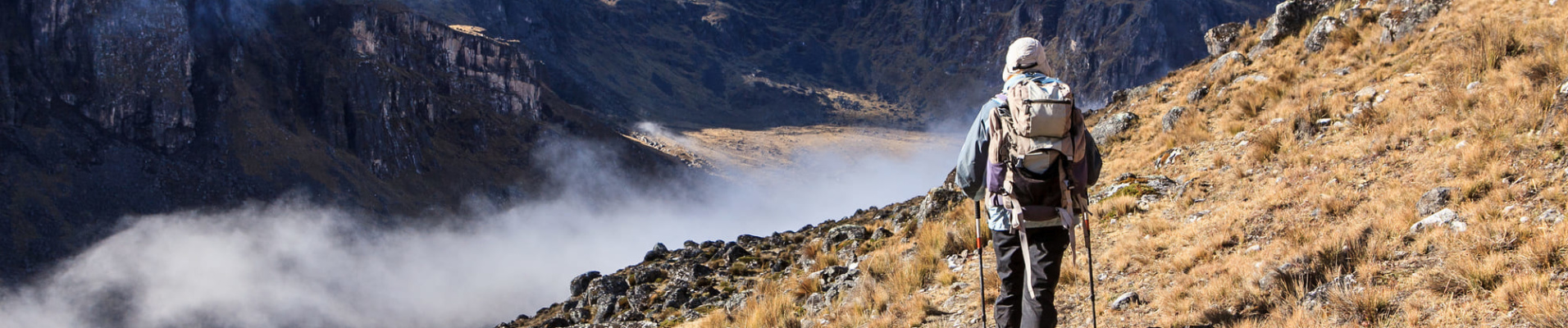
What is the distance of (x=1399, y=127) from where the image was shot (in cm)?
865

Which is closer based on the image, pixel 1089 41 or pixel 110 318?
pixel 110 318

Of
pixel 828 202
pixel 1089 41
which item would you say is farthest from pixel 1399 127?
pixel 1089 41

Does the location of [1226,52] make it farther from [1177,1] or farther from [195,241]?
[1177,1]

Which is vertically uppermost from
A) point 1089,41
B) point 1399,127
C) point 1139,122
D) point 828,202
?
point 1399,127

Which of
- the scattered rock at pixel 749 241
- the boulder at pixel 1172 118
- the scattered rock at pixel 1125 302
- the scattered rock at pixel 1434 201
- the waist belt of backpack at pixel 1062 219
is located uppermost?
the waist belt of backpack at pixel 1062 219

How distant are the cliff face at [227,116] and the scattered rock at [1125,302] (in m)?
88.3

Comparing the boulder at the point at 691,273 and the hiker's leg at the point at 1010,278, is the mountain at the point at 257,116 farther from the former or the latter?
the hiker's leg at the point at 1010,278

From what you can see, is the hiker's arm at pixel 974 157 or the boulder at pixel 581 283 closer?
the hiker's arm at pixel 974 157

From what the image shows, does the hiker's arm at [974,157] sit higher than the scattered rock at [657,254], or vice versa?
the hiker's arm at [974,157]

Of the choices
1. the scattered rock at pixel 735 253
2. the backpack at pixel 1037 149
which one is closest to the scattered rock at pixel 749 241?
the scattered rock at pixel 735 253

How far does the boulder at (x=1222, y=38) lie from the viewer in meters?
21.0

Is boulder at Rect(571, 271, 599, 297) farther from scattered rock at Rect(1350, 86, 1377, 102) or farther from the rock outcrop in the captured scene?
scattered rock at Rect(1350, 86, 1377, 102)

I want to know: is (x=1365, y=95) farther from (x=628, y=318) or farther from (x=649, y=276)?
(x=649, y=276)

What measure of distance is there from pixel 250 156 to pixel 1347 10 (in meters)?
97.0
